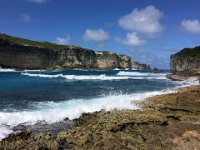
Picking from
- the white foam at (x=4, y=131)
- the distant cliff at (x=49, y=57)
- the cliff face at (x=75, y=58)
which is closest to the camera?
the white foam at (x=4, y=131)

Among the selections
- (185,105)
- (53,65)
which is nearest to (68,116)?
(185,105)

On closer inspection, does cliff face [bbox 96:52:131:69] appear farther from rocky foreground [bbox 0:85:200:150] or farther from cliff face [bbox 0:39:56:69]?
rocky foreground [bbox 0:85:200:150]

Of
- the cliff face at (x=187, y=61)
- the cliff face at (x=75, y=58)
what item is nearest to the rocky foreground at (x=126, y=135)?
the cliff face at (x=187, y=61)

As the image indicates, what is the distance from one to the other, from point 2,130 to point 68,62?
13656 centimetres

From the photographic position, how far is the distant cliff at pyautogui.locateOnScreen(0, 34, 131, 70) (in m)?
118

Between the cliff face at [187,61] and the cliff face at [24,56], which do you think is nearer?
the cliff face at [187,61]

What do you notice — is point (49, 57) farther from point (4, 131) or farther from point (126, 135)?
point (126, 135)

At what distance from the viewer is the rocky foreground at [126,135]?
11.8 m

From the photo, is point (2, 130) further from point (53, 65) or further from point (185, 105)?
point (53, 65)

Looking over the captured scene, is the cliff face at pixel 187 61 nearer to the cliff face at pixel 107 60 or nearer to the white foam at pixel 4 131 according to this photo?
the white foam at pixel 4 131

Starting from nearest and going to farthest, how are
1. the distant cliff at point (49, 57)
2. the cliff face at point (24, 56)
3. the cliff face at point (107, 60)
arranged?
the cliff face at point (24, 56)
the distant cliff at point (49, 57)
the cliff face at point (107, 60)

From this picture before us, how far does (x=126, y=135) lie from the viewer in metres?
12.9

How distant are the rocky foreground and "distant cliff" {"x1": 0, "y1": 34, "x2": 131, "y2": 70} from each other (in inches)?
4074

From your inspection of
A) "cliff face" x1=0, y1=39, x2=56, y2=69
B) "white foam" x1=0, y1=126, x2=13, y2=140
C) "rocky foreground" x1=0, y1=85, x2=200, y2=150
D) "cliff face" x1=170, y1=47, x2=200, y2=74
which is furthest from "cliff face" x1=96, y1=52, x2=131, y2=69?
"white foam" x1=0, y1=126, x2=13, y2=140
